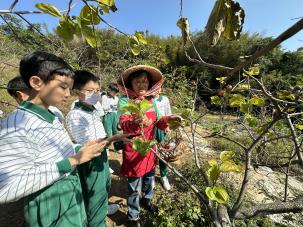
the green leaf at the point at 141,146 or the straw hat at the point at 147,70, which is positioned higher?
the straw hat at the point at 147,70

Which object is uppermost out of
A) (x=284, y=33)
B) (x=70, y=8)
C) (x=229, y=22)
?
(x=70, y=8)

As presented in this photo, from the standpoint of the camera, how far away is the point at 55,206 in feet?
4.47

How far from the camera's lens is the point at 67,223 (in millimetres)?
1419

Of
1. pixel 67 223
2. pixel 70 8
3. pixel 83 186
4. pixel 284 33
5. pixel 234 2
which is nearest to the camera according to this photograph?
pixel 284 33

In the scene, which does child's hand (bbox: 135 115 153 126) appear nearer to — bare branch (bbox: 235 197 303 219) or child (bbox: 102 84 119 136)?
bare branch (bbox: 235 197 303 219)

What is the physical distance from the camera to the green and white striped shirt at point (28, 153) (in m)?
1.12

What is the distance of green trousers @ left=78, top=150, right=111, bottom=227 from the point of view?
80.2 inches

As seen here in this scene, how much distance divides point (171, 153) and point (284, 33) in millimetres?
2822

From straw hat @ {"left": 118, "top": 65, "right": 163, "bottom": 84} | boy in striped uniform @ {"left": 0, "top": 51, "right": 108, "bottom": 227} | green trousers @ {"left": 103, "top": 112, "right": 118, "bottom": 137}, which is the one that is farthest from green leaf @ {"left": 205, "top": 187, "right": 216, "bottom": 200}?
green trousers @ {"left": 103, "top": 112, "right": 118, "bottom": 137}

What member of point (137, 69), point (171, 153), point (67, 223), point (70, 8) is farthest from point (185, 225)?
point (70, 8)

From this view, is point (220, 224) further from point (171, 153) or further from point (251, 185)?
point (251, 185)

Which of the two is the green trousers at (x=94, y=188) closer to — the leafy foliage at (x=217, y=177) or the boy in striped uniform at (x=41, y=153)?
the boy in striped uniform at (x=41, y=153)

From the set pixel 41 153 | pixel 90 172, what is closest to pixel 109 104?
pixel 90 172

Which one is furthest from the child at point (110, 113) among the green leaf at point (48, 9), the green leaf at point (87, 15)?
the green leaf at point (48, 9)
